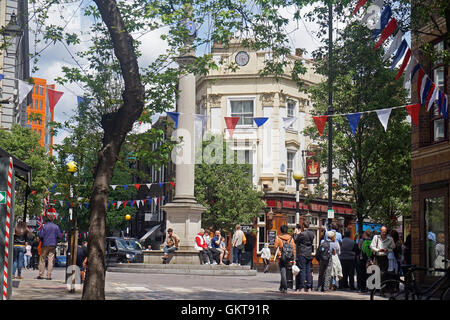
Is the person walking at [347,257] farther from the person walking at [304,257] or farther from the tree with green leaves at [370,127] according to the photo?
the tree with green leaves at [370,127]

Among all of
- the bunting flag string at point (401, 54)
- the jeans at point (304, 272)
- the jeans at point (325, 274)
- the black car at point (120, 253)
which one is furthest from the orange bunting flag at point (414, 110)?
the black car at point (120, 253)

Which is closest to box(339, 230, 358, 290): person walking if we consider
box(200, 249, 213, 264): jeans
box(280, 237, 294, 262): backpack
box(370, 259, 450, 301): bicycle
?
box(280, 237, 294, 262): backpack

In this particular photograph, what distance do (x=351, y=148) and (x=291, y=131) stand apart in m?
22.1

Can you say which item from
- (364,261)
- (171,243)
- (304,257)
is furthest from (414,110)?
(171,243)

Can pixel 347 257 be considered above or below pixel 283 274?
above

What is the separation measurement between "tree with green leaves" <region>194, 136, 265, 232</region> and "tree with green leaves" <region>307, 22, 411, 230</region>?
15256 millimetres

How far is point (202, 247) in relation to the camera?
29.7 meters

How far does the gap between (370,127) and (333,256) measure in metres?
10.5

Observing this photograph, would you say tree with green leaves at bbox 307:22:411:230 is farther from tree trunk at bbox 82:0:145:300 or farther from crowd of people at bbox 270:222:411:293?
tree trunk at bbox 82:0:145:300

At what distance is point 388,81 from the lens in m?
29.0

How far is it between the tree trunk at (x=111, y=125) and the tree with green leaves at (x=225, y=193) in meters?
34.0

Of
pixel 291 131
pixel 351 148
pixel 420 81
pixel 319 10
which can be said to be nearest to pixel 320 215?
pixel 291 131

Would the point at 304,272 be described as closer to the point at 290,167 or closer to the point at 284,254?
the point at 284,254
